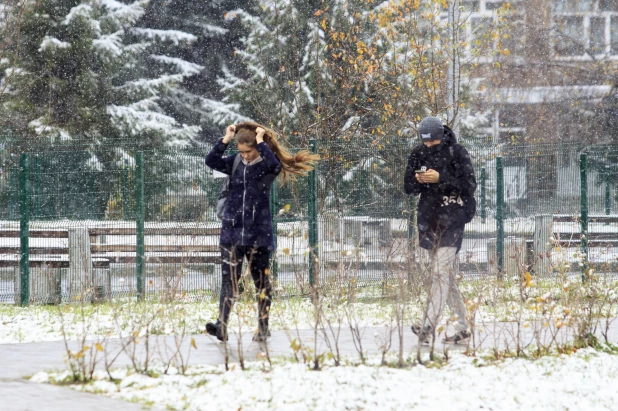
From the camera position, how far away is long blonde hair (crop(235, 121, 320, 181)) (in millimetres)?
7551

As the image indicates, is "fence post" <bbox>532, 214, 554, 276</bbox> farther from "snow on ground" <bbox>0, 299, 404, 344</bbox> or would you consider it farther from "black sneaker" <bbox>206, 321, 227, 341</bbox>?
"black sneaker" <bbox>206, 321, 227, 341</bbox>

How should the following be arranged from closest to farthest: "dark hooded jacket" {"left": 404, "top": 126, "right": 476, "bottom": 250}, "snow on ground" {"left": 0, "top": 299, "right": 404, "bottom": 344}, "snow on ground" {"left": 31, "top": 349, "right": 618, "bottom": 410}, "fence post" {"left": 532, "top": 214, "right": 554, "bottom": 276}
→ 1. "snow on ground" {"left": 31, "top": 349, "right": 618, "bottom": 410}
2. "dark hooded jacket" {"left": 404, "top": 126, "right": 476, "bottom": 250}
3. "snow on ground" {"left": 0, "top": 299, "right": 404, "bottom": 344}
4. "fence post" {"left": 532, "top": 214, "right": 554, "bottom": 276}

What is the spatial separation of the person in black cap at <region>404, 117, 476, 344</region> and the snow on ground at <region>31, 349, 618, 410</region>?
95cm

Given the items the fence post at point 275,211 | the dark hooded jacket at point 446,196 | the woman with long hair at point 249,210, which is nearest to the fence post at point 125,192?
the fence post at point 275,211

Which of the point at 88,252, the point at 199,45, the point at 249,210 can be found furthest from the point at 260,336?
the point at 199,45

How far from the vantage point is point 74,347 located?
297 inches

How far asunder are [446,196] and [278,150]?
1525 millimetres

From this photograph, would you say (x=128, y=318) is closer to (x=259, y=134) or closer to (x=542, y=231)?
(x=259, y=134)

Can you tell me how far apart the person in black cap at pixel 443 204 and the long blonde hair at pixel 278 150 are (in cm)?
100

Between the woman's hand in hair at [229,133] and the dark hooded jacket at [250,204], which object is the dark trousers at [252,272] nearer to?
the dark hooded jacket at [250,204]

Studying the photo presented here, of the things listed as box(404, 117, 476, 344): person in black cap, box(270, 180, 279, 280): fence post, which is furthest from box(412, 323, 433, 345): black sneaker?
box(270, 180, 279, 280): fence post

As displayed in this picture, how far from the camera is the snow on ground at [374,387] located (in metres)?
5.41

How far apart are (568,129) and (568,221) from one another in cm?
2121

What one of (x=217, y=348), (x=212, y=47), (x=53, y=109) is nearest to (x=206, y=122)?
(x=212, y=47)
